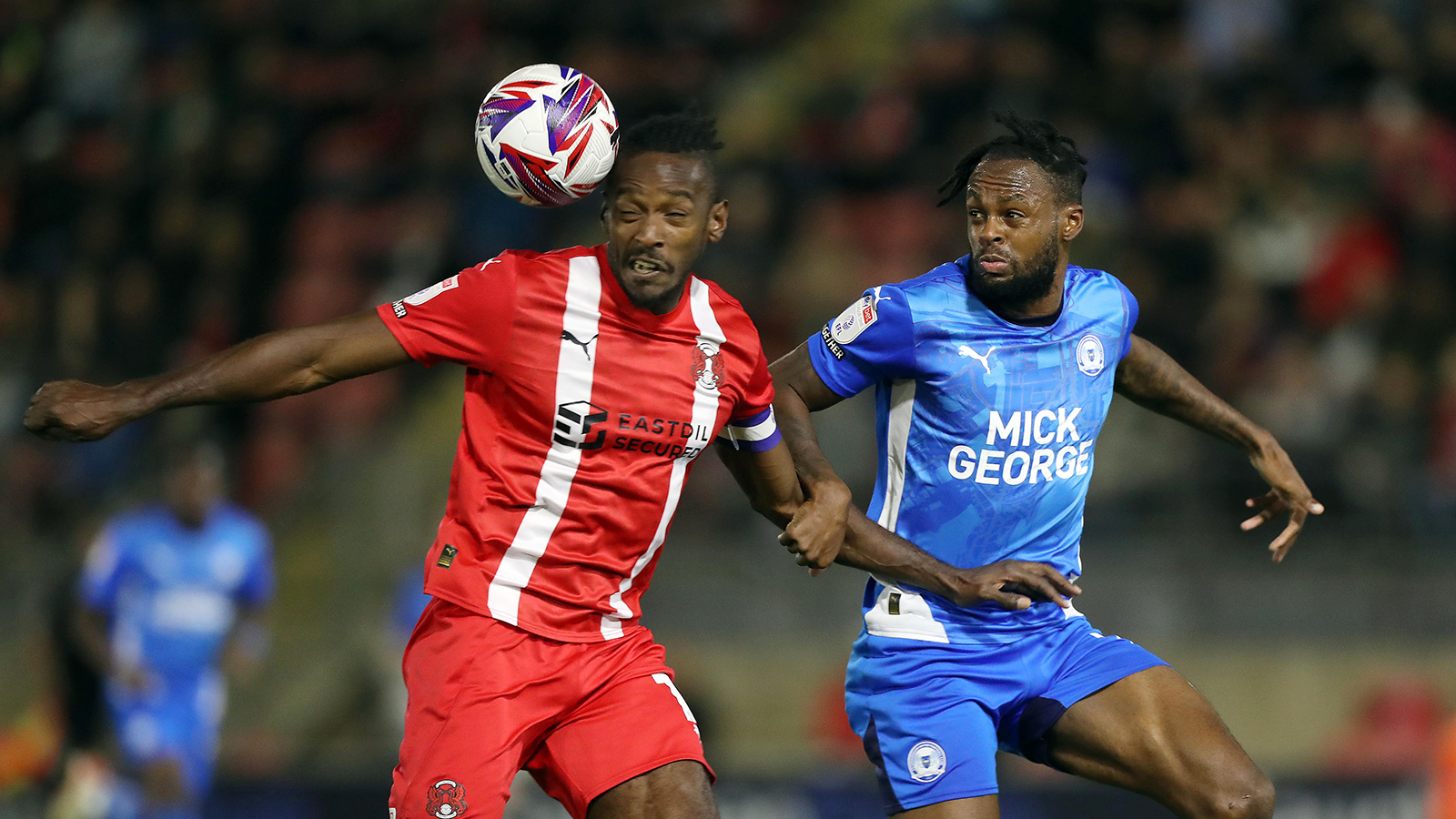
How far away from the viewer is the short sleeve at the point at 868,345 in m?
4.95

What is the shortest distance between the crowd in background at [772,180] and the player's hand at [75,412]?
21.1ft

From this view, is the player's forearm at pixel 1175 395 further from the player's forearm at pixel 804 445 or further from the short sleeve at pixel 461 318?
the short sleeve at pixel 461 318

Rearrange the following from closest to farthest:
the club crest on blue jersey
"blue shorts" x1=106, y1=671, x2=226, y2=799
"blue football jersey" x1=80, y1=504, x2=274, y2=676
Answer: the club crest on blue jersey, "blue shorts" x1=106, y1=671, x2=226, y2=799, "blue football jersey" x1=80, y1=504, x2=274, y2=676

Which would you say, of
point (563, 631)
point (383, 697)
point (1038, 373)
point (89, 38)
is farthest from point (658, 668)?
point (89, 38)

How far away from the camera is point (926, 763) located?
4.78 meters

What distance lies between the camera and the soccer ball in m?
4.43

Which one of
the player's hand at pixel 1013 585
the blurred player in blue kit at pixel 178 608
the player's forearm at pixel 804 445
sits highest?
the player's forearm at pixel 804 445

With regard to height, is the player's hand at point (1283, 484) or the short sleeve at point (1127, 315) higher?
the short sleeve at point (1127, 315)

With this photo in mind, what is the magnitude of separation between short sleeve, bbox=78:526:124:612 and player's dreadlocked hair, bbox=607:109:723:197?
19.2 feet

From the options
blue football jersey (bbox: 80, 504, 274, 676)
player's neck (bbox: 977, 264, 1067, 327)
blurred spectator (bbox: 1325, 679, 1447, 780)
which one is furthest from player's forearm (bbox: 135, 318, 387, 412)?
blurred spectator (bbox: 1325, 679, 1447, 780)

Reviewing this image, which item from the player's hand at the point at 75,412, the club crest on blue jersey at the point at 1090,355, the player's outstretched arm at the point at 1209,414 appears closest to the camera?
the player's hand at the point at 75,412

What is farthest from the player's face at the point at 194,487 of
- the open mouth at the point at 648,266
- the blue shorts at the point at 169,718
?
the open mouth at the point at 648,266

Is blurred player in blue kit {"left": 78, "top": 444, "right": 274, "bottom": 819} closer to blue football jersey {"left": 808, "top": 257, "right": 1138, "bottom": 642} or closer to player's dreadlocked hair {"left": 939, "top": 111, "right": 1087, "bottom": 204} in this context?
blue football jersey {"left": 808, "top": 257, "right": 1138, "bottom": 642}

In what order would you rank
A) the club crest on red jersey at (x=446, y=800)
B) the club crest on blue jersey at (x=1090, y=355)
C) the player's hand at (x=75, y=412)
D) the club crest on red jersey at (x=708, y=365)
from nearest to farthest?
the player's hand at (x=75, y=412), the club crest on red jersey at (x=446, y=800), the club crest on red jersey at (x=708, y=365), the club crest on blue jersey at (x=1090, y=355)
